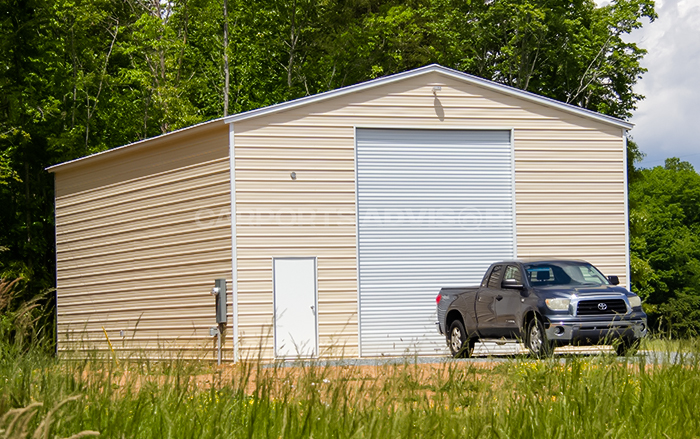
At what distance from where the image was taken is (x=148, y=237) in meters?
22.4

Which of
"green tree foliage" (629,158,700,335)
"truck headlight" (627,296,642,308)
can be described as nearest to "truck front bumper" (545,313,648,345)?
"truck headlight" (627,296,642,308)

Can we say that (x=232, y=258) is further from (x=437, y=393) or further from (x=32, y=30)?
(x=32, y=30)

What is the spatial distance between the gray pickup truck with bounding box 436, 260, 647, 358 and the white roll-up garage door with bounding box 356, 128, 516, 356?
11.3 ft

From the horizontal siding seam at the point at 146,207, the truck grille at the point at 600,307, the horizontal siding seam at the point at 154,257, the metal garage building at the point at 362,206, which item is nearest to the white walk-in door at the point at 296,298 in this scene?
the metal garage building at the point at 362,206

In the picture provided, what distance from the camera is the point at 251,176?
20312 mm

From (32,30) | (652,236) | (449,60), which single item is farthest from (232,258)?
(652,236)

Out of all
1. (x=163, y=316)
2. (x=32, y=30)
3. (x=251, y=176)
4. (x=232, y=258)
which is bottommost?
(x=163, y=316)

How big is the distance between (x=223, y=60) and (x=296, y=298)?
21961 mm

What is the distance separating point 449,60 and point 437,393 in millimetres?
38202

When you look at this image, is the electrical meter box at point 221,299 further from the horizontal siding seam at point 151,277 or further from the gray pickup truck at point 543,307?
the gray pickup truck at point 543,307

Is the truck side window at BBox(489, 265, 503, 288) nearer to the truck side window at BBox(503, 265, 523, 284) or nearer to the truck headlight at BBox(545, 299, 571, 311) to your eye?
the truck side window at BBox(503, 265, 523, 284)

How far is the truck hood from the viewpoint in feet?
49.1

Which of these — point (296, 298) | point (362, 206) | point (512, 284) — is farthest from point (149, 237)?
point (512, 284)

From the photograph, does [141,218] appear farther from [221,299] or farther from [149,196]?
[221,299]
